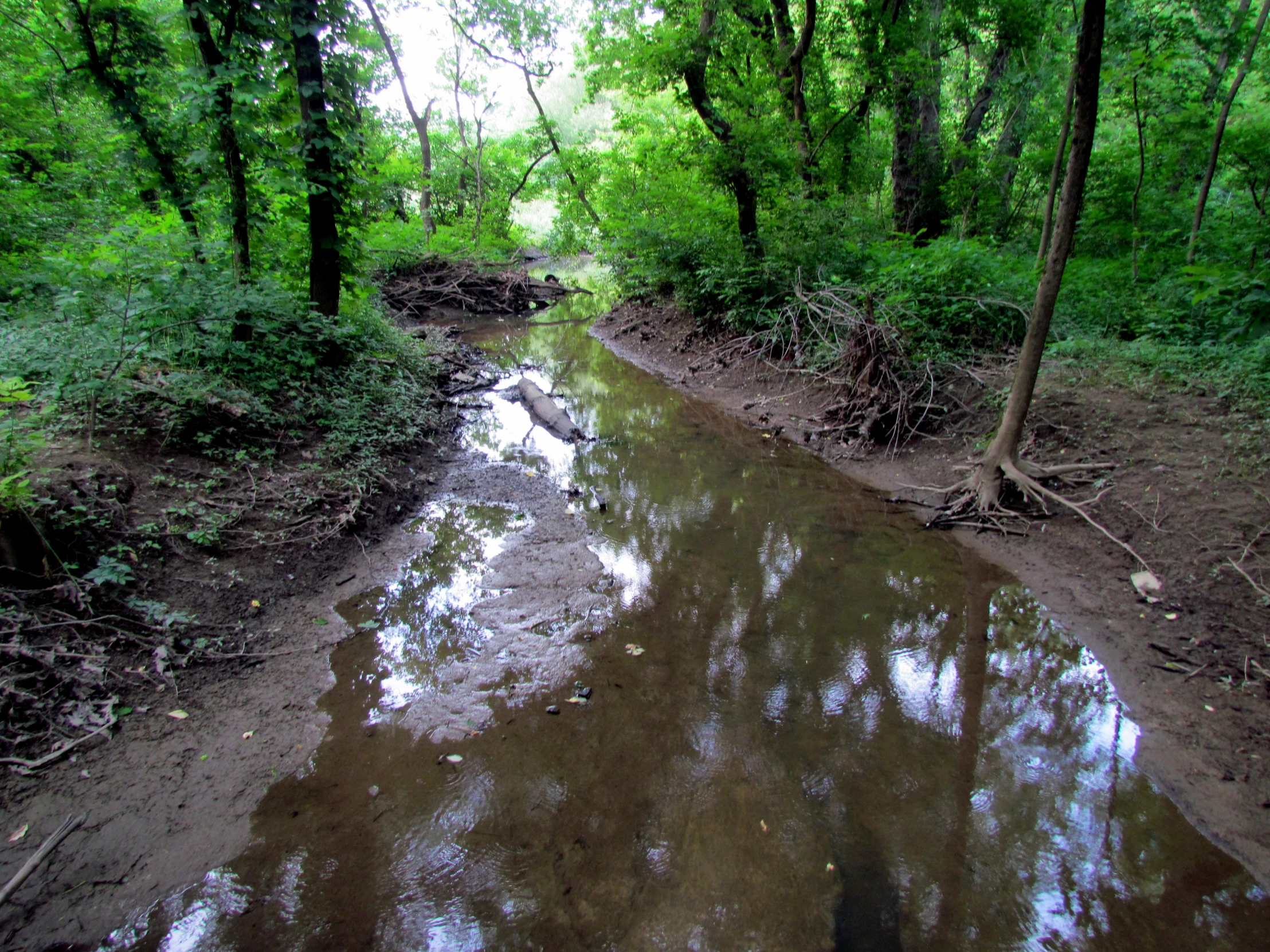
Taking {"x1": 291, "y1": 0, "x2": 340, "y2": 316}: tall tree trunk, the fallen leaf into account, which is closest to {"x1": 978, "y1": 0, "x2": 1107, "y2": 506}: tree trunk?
the fallen leaf

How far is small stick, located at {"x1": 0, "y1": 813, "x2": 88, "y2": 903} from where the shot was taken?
2.37 metres

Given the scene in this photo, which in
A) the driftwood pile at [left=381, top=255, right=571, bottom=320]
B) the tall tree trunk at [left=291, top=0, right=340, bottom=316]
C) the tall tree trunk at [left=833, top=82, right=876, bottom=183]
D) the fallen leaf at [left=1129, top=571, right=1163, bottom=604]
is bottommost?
the fallen leaf at [left=1129, top=571, right=1163, bottom=604]

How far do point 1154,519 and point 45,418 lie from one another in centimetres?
889

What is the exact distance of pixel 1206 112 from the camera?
9.21 meters

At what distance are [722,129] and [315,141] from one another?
795 centimetres

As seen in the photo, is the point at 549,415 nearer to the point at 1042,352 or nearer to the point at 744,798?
the point at 1042,352

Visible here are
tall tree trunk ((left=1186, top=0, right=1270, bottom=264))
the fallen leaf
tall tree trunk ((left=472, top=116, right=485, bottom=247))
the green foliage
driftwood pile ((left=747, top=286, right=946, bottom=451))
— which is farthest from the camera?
tall tree trunk ((left=472, top=116, right=485, bottom=247))

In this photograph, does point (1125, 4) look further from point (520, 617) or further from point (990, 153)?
point (520, 617)

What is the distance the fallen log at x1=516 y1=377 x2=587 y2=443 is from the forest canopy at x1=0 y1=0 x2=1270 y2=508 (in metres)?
2.19

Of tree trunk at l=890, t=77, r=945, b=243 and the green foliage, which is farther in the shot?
tree trunk at l=890, t=77, r=945, b=243

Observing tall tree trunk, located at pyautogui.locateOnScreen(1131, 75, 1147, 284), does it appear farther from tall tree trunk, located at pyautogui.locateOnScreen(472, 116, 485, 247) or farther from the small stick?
tall tree trunk, located at pyautogui.locateOnScreen(472, 116, 485, 247)

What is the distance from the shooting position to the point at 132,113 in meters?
7.11

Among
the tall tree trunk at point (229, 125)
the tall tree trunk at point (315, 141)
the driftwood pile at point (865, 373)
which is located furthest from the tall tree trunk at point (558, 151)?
the tall tree trunk at point (229, 125)

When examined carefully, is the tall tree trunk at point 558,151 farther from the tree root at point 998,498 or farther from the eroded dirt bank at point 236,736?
the eroded dirt bank at point 236,736
